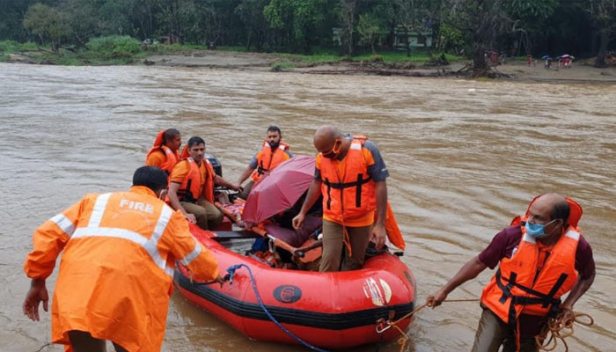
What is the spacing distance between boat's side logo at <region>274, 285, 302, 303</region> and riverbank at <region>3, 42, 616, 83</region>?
30014 mm

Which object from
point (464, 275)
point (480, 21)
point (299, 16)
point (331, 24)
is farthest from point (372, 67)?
point (464, 275)

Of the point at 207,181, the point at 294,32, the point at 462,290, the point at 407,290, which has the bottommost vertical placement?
the point at 462,290

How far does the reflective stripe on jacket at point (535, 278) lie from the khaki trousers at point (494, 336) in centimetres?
7

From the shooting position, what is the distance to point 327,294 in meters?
4.47

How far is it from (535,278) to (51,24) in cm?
5392

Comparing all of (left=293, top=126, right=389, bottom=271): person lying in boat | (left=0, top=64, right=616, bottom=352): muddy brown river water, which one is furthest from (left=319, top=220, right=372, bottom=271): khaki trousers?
(left=0, top=64, right=616, bottom=352): muddy brown river water

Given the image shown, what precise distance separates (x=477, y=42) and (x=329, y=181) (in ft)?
98.4

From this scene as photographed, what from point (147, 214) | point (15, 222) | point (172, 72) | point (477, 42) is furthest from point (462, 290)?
point (172, 72)

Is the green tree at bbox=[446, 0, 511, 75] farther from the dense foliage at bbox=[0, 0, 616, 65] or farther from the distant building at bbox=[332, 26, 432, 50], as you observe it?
the distant building at bbox=[332, 26, 432, 50]

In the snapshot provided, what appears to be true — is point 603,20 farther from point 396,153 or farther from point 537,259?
point 537,259

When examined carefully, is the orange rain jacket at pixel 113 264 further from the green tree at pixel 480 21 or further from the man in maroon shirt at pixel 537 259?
the green tree at pixel 480 21

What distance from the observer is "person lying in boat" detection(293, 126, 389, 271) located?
183 inches

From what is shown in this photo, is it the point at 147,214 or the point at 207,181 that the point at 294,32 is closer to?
the point at 207,181

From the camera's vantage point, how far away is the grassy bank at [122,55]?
40938mm
